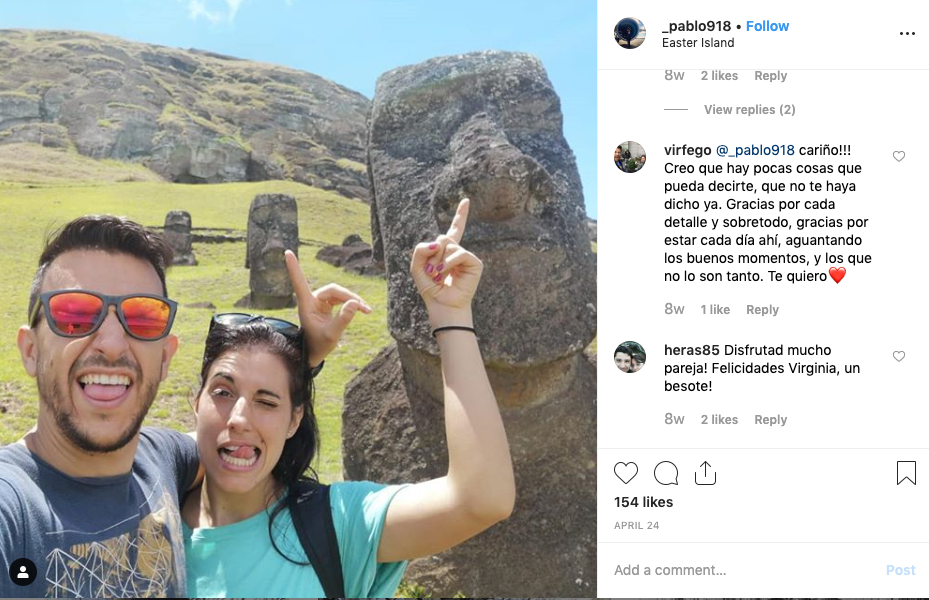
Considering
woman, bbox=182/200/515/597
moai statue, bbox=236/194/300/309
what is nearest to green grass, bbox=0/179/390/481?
woman, bbox=182/200/515/597

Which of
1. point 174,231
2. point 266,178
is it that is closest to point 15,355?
point 174,231

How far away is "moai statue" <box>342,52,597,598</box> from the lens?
3.66 meters

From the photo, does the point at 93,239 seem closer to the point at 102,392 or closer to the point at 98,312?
the point at 98,312

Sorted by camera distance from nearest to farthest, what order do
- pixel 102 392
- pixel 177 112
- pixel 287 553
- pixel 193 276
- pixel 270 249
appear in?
1. pixel 102 392
2. pixel 287 553
3. pixel 270 249
4. pixel 193 276
5. pixel 177 112

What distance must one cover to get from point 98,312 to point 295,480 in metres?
0.75

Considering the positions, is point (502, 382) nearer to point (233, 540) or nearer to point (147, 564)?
point (233, 540)

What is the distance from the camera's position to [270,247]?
18.9 meters
